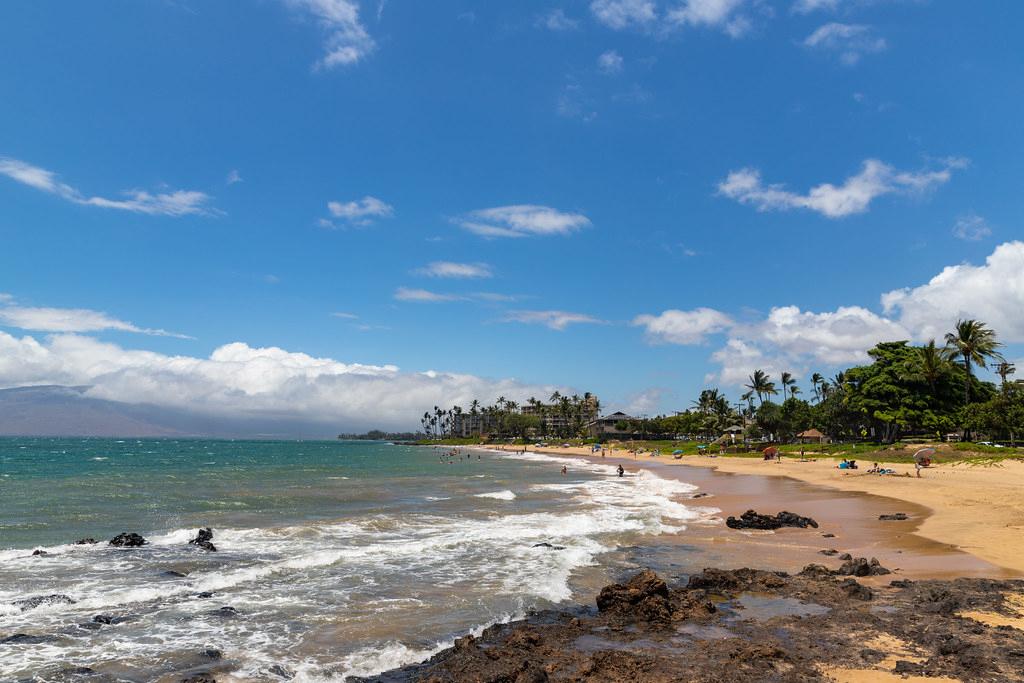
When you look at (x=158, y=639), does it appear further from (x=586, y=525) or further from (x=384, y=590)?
(x=586, y=525)

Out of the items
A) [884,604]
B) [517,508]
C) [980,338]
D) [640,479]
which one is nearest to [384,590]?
[884,604]

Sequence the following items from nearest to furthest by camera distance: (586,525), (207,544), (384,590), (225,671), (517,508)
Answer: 1. (225,671)
2. (384,590)
3. (207,544)
4. (586,525)
5. (517,508)

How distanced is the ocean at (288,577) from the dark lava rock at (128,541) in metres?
0.49

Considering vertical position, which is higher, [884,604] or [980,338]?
[980,338]

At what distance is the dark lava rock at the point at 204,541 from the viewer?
20.8 metres

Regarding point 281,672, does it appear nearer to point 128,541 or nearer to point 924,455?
point 128,541

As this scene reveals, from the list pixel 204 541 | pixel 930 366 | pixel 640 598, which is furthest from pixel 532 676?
pixel 930 366

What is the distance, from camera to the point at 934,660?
887cm

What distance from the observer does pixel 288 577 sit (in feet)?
54.6

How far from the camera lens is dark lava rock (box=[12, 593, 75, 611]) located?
13.6 metres

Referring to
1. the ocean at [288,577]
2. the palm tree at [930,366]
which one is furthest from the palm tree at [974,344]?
the ocean at [288,577]

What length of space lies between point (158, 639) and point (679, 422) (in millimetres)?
144135

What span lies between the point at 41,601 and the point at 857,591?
60.8 ft

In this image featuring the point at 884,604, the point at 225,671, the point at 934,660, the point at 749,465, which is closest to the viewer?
the point at 934,660
